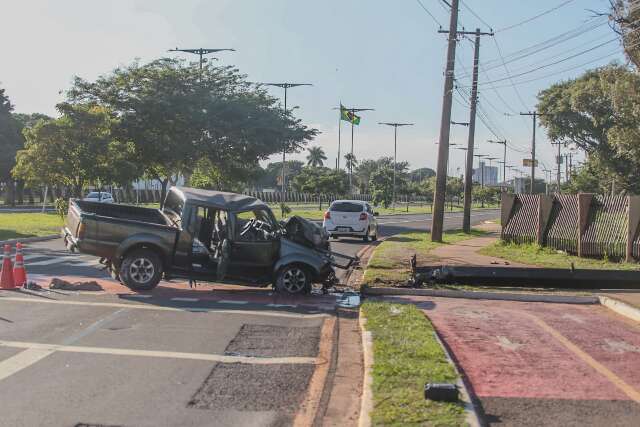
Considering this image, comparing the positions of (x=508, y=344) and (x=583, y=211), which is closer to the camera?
(x=508, y=344)

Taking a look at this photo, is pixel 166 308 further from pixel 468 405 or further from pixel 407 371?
pixel 468 405

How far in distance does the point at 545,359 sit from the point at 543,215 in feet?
49.2

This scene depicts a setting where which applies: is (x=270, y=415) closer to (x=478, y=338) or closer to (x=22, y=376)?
(x=22, y=376)

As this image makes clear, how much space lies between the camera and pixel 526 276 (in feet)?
48.2

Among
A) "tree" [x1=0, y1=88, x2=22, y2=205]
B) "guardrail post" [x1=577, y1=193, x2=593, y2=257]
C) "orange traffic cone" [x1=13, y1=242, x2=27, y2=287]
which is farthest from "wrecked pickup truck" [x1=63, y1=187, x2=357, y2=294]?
"tree" [x1=0, y1=88, x2=22, y2=205]

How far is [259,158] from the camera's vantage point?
4441cm

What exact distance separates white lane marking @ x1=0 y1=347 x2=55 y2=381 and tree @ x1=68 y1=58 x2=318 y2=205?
100ft

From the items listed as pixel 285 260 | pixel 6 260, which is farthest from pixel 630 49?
pixel 6 260

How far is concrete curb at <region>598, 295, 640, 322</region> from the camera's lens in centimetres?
1120

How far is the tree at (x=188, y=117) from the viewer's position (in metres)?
38.9

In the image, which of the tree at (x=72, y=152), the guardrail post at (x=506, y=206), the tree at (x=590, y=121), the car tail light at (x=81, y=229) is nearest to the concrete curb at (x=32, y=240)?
the tree at (x=72, y=152)

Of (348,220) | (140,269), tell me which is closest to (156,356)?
(140,269)

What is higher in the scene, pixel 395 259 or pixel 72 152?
pixel 72 152

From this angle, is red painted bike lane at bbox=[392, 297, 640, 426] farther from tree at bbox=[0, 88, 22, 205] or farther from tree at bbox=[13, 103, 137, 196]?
tree at bbox=[0, 88, 22, 205]
